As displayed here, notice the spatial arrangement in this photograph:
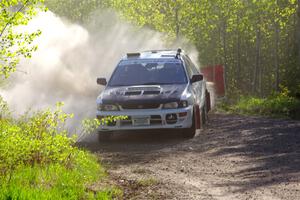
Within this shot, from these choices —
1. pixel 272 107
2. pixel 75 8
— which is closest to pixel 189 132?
pixel 272 107

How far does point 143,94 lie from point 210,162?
2.89 m

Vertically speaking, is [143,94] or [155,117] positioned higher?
[143,94]

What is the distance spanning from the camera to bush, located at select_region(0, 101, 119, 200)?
20.7 feet

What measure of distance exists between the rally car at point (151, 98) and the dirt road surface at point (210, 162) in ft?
1.23

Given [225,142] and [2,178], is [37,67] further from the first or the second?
[2,178]

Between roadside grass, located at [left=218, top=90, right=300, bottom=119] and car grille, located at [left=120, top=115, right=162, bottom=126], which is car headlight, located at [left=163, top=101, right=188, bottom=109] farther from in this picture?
roadside grass, located at [left=218, top=90, right=300, bottom=119]

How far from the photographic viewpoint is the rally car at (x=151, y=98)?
36.4 feet

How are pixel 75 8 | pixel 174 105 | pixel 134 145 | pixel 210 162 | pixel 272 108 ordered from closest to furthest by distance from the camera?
pixel 210 162
pixel 134 145
pixel 174 105
pixel 272 108
pixel 75 8

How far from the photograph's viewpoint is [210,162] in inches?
350

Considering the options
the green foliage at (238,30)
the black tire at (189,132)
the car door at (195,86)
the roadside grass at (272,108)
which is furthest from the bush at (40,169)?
the green foliage at (238,30)

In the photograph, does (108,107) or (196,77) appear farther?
(196,77)

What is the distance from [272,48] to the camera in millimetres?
40625

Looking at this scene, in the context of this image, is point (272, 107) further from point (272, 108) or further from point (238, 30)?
point (238, 30)

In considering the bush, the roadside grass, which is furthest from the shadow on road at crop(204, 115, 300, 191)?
the bush
